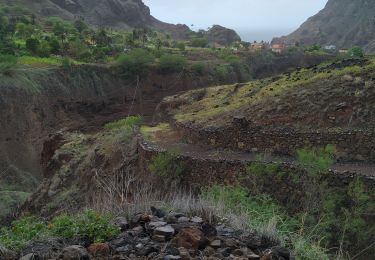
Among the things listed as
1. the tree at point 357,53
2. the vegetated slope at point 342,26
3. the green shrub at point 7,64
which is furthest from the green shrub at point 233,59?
the vegetated slope at point 342,26

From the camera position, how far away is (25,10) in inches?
3263

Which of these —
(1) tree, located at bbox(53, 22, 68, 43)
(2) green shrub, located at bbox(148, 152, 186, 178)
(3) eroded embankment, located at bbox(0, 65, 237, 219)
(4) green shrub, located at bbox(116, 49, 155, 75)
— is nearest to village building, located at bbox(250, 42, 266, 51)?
(3) eroded embankment, located at bbox(0, 65, 237, 219)

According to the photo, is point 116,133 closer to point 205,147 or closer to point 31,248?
point 205,147

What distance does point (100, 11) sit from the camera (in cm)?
10944

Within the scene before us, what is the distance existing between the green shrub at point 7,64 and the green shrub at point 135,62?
11508mm

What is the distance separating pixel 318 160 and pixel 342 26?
12144 cm

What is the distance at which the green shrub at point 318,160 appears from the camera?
11805 mm

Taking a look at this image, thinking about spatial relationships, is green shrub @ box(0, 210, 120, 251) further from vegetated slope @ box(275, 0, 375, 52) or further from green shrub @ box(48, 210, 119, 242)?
vegetated slope @ box(275, 0, 375, 52)

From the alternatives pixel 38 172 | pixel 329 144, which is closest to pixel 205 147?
pixel 329 144

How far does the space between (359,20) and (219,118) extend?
110920 millimetres

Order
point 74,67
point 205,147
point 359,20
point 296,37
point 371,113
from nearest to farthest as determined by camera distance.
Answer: point 371,113 → point 205,147 → point 74,67 → point 359,20 → point 296,37

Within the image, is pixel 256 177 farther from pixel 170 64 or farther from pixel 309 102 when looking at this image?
pixel 170 64

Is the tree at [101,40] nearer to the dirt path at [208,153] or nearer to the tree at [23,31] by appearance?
the tree at [23,31]

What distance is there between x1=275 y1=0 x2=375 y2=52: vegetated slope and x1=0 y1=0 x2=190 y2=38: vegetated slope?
111 feet
